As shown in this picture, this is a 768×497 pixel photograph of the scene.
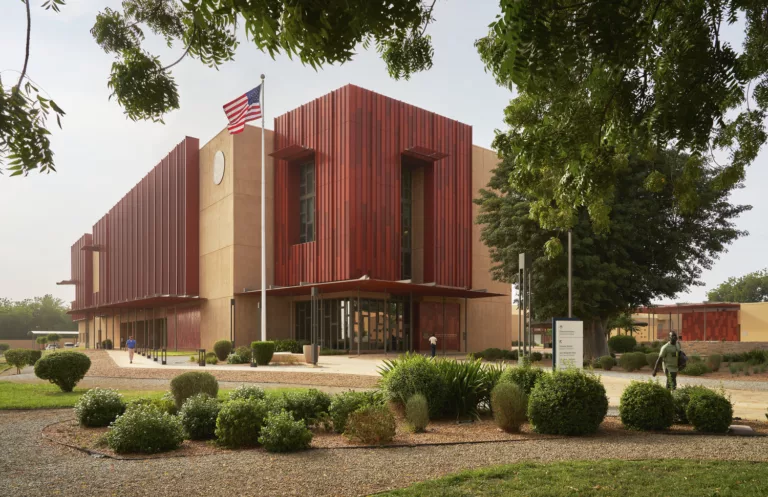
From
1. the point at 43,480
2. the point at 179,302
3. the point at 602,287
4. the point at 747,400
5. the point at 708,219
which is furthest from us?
the point at 179,302

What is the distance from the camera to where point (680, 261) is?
105 ft

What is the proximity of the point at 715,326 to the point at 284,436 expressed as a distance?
6330 cm

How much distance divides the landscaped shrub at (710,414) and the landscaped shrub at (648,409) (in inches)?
14.2

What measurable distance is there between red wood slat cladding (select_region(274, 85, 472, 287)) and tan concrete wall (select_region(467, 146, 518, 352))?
1.45m

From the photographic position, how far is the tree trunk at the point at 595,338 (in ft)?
106

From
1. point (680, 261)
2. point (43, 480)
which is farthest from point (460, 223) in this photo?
point (43, 480)

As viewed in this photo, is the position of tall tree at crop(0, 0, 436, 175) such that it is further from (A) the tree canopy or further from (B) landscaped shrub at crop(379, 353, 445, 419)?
(A) the tree canopy

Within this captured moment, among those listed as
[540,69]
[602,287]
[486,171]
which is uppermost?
[486,171]

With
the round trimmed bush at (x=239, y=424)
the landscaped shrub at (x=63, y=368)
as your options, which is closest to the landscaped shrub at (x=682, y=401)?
the round trimmed bush at (x=239, y=424)

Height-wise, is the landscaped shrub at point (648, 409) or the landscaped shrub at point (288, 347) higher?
the landscaped shrub at point (648, 409)

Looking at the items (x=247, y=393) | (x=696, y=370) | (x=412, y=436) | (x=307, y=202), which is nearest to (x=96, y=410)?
(x=247, y=393)

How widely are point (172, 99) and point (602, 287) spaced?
87.7 ft

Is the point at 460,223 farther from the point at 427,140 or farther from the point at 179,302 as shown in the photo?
the point at 179,302

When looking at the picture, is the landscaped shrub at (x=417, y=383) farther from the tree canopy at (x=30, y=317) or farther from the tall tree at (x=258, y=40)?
the tree canopy at (x=30, y=317)
